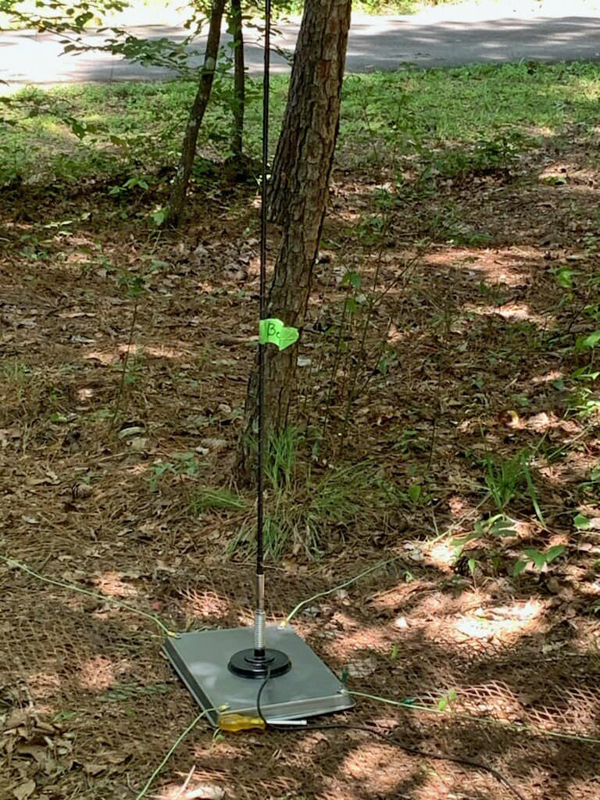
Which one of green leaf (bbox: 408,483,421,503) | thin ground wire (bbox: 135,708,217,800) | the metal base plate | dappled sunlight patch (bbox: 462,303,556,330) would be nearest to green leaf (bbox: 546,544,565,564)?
green leaf (bbox: 408,483,421,503)

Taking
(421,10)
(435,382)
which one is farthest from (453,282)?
(421,10)

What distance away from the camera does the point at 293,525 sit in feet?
12.2

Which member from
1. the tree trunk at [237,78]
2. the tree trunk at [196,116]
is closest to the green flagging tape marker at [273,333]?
the tree trunk at [196,116]

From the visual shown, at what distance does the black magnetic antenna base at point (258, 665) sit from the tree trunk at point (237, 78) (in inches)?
180

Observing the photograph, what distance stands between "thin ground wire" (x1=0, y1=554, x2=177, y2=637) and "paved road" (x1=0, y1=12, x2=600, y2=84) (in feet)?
25.4

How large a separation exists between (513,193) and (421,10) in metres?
9.62

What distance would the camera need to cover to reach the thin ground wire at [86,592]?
3.27m

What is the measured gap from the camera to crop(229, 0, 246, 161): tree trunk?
663 centimetres

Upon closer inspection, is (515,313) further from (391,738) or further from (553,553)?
(391,738)

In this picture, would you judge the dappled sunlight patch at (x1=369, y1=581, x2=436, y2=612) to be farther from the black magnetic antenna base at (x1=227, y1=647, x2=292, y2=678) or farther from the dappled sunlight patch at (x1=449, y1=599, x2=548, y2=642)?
the black magnetic antenna base at (x1=227, y1=647, x2=292, y2=678)

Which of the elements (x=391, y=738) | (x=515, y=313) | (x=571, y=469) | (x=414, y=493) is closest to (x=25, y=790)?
(x=391, y=738)

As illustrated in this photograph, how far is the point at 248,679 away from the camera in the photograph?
294 cm

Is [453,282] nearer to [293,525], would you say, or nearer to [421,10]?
[293,525]

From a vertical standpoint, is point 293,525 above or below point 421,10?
below
